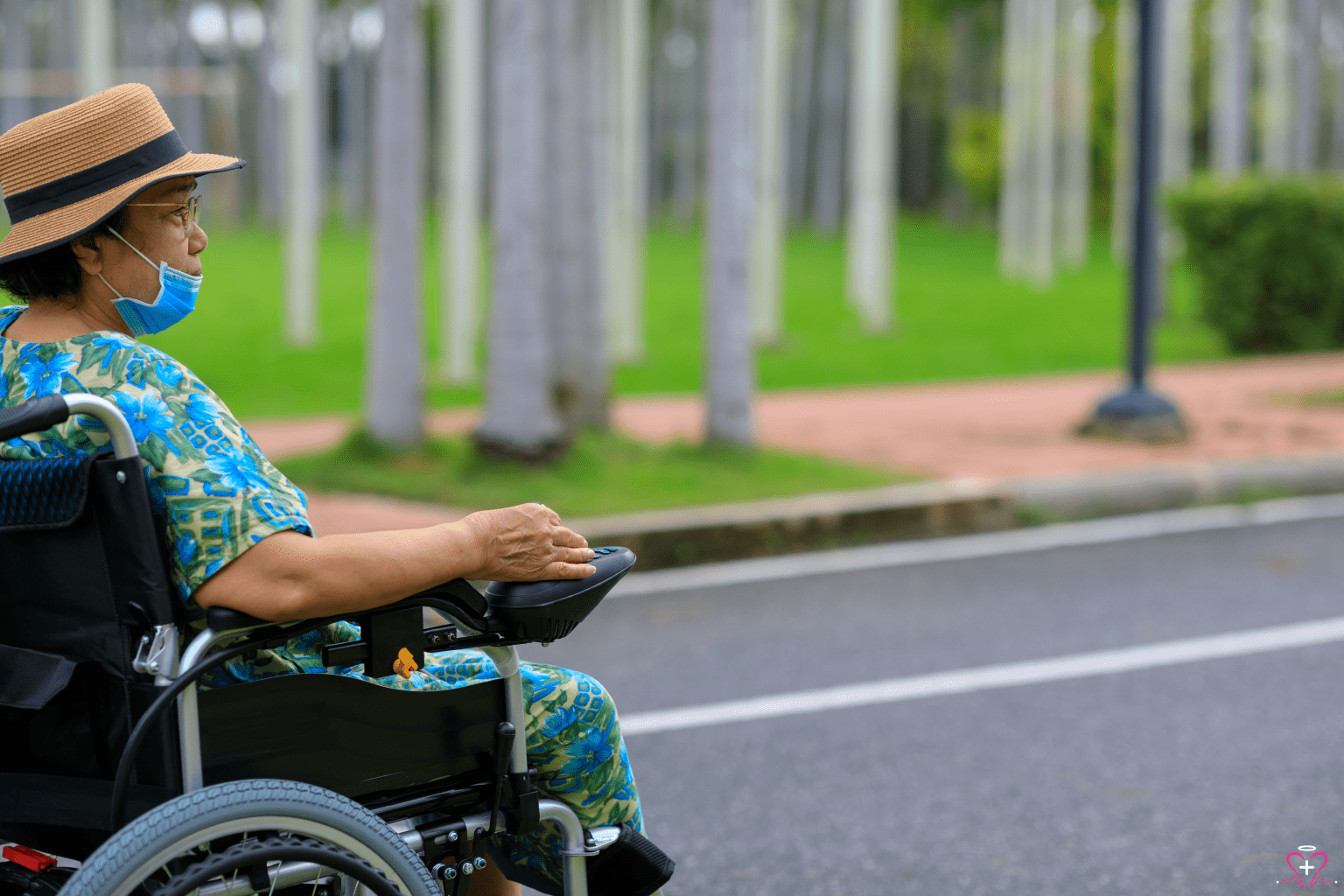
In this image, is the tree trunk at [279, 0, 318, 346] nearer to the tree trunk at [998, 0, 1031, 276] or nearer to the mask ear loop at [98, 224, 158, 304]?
the mask ear loop at [98, 224, 158, 304]

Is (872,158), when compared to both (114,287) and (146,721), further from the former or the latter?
(146,721)

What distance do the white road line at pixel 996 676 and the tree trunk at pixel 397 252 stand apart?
4.17 meters

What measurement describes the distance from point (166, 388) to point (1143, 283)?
8.04 m

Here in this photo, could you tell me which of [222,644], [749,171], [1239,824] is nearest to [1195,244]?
[749,171]

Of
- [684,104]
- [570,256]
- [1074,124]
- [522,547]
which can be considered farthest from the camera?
[684,104]

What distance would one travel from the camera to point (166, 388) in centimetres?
211

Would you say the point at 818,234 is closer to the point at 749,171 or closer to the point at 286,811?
the point at 749,171

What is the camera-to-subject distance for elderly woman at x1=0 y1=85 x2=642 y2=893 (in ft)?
6.83

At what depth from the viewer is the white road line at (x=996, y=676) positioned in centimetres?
466

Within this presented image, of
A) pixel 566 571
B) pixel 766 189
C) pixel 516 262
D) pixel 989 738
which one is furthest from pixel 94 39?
pixel 566 571

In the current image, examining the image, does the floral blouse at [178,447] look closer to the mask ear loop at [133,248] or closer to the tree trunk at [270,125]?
the mask ear loop at [133,248]

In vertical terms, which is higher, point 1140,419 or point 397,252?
point 397,252

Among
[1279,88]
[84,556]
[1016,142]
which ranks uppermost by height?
[1279,88]

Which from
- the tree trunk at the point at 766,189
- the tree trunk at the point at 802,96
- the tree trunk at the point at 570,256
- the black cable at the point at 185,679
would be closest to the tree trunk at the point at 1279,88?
the tree trunk at the point at 766,189
